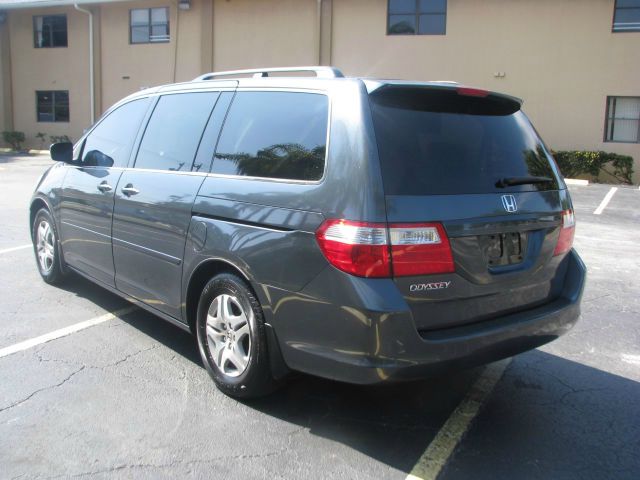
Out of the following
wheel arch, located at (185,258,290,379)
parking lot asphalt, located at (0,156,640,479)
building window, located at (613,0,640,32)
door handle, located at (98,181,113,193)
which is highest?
building window, located at (613,0,640,32)

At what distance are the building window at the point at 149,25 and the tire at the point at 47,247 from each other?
20.5 metres

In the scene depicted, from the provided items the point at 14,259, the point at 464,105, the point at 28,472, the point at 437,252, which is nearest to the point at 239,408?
the point at 28,472

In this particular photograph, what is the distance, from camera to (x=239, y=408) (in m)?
3.54

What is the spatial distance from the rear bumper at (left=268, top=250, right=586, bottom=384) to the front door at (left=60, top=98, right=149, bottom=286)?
2093 millimetres

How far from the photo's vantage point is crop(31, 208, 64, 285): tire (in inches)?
224

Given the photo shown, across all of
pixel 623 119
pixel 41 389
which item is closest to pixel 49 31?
pixel 623 119

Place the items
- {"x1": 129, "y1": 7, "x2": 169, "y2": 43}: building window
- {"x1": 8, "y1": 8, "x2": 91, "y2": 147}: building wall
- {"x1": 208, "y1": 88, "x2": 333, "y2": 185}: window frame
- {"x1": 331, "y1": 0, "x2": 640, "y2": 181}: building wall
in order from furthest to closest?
{"x1": 8, "y1": 8, "x2": 91, "y2": 147}: building wall, {"x1": 129, "y1": 7, "x2": 169, "y2": 43}: building window, {"x1": 331, "y1": 0, "x2": 640, "y2": 181}: building wall, {"x1": 208, "y1": 88, "x2": 333, "y2": 185}: window frame

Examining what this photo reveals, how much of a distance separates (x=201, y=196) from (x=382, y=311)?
1.48 metres

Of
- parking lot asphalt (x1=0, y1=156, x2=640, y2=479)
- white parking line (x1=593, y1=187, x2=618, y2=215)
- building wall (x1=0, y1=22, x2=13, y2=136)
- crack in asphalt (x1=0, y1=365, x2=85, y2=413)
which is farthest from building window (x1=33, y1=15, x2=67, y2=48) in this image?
crack in asphalt (x1=0, y1=365, x2=85, y2=413)

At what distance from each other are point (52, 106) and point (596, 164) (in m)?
23.0

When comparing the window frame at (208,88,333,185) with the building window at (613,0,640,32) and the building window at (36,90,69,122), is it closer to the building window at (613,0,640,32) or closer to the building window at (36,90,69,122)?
the building window at (613,0,640,32)

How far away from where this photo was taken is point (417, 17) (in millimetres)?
20469

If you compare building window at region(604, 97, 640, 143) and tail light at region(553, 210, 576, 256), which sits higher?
building window at region(604, 97, 640, 143)

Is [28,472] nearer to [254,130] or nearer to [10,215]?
[254,130]
